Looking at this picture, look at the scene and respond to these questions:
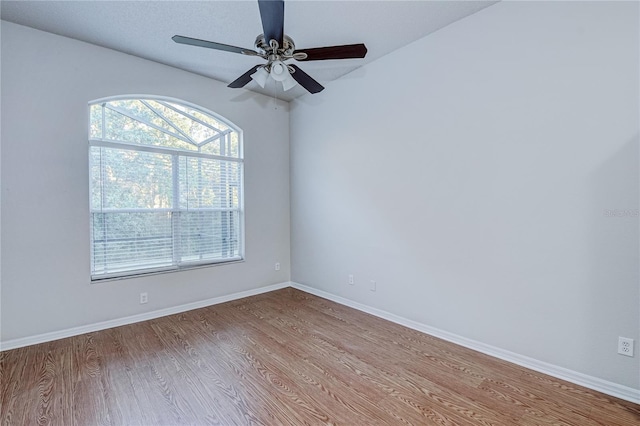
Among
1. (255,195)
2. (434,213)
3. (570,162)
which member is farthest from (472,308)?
(255,195)

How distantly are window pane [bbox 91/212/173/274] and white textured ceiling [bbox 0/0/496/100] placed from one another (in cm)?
181

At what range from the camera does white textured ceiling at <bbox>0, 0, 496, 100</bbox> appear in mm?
2451

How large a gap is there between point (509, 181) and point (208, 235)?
11.5 feet

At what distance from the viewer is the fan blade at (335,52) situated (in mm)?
2145

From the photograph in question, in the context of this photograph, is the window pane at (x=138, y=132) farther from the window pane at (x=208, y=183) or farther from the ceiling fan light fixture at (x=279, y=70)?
the ceiling fan light fixture at (x=279, y=70)

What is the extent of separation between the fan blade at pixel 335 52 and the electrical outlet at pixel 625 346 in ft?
8.70

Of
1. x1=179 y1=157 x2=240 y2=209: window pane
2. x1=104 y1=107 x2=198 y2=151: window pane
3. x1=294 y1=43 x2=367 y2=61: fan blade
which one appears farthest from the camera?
x1=179 y1=157 x2=240 y2=209: window pane

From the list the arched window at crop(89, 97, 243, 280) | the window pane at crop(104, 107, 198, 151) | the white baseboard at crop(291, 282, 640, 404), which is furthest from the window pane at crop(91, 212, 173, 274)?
the white baseboard at crop(291, 282, 640, 404)

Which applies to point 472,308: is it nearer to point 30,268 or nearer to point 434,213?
point 434,213

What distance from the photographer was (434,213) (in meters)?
2.90

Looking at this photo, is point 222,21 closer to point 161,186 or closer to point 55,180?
point 161,186

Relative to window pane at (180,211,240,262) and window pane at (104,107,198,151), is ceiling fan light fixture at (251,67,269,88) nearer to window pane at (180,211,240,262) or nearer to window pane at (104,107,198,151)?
window pane at (104,107,198,151)

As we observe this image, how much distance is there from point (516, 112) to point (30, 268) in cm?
452

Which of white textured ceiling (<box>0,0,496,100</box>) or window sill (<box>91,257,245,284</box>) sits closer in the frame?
white textured ceiling (<box>0,0,496,100</box>)
